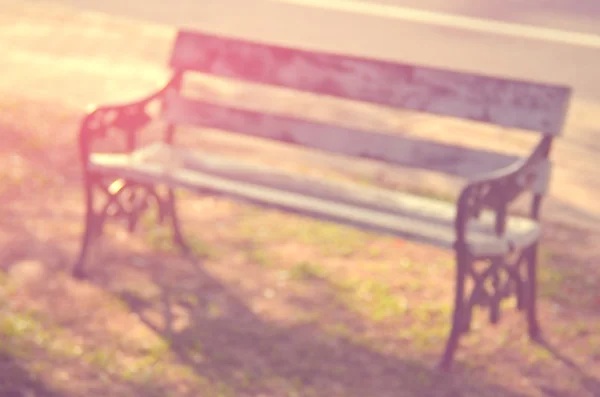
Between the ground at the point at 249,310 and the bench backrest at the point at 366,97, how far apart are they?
711mm

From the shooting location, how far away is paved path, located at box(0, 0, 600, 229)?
23.7 ft

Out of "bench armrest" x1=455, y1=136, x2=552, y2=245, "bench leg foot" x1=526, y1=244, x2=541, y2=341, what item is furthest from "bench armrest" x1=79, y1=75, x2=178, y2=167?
"bench leg foot" x1=526, y1=244, x2=541, y2=341

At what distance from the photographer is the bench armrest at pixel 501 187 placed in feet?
12.5

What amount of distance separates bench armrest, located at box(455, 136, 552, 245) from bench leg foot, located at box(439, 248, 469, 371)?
8cm

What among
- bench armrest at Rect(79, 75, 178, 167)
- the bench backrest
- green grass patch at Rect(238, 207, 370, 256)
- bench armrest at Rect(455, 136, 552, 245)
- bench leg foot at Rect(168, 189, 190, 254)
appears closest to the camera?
bench armrest at Rect(455, 136, 552, 245)

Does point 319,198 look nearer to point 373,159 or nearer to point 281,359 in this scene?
point 373,159

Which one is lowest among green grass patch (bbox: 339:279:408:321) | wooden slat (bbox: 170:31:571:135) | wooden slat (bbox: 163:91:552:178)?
green grass patch (bbox: 339:279:408:321)

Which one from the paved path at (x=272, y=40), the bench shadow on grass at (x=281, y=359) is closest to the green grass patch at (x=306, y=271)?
the bench shadow on grass at (x=281, y=359)

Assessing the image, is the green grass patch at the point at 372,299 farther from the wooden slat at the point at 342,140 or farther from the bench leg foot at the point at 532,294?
the wooden slat at the point at 342,140

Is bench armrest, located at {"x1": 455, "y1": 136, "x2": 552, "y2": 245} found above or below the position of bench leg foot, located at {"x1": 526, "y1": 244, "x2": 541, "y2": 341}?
above

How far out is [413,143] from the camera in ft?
14.0

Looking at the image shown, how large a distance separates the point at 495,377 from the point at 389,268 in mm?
1107

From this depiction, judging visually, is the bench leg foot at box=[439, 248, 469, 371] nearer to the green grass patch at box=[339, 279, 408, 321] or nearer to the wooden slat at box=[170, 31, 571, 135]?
the green grass patch at box=[339, 279, 408, 321]

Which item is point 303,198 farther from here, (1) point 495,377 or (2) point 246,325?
(1) point 495,377
